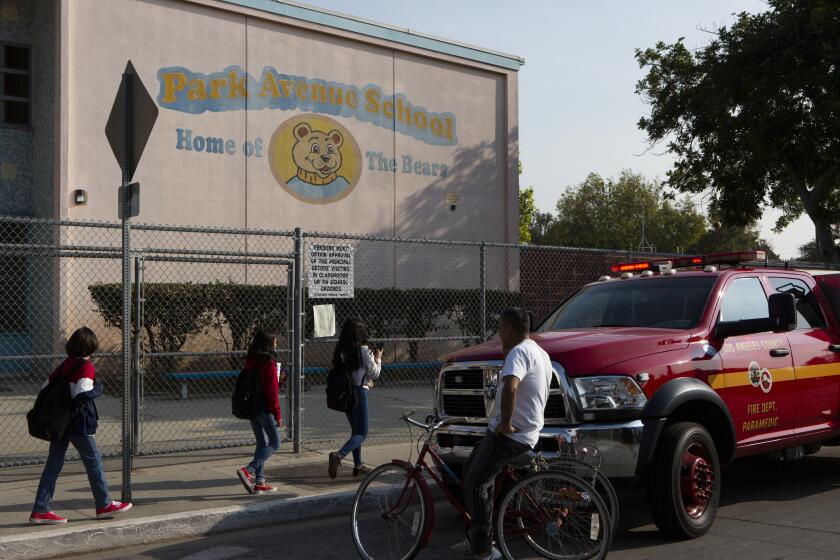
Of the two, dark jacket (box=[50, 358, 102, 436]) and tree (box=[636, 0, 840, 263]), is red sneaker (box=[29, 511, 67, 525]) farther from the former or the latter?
tree (box=[636, 0, 840, 263])

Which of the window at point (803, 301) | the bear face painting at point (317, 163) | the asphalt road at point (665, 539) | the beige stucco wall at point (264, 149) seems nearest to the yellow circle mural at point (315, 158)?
the bear face painting at point (317, 163)

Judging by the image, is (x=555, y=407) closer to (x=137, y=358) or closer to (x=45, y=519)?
(x=45, y=519)

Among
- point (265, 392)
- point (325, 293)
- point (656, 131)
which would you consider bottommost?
point (265, 392)

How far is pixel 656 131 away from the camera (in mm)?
22141

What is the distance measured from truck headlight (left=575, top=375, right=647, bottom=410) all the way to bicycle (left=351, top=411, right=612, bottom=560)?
710 mm

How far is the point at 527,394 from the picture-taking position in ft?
18.1

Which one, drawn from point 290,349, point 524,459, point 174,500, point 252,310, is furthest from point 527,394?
point 252,310

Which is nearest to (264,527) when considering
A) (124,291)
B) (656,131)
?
(124,291)

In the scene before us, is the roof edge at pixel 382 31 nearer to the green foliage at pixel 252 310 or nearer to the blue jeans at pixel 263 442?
the green foliage at pixel 252 310

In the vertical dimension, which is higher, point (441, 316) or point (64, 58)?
point (64, 58)

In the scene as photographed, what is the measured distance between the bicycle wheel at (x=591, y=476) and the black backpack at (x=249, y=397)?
3.09 m

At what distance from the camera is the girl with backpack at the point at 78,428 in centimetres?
685

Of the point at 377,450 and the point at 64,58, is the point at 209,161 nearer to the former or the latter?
the point at 64,58

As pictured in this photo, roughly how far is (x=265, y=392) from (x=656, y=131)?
16.5 meters
